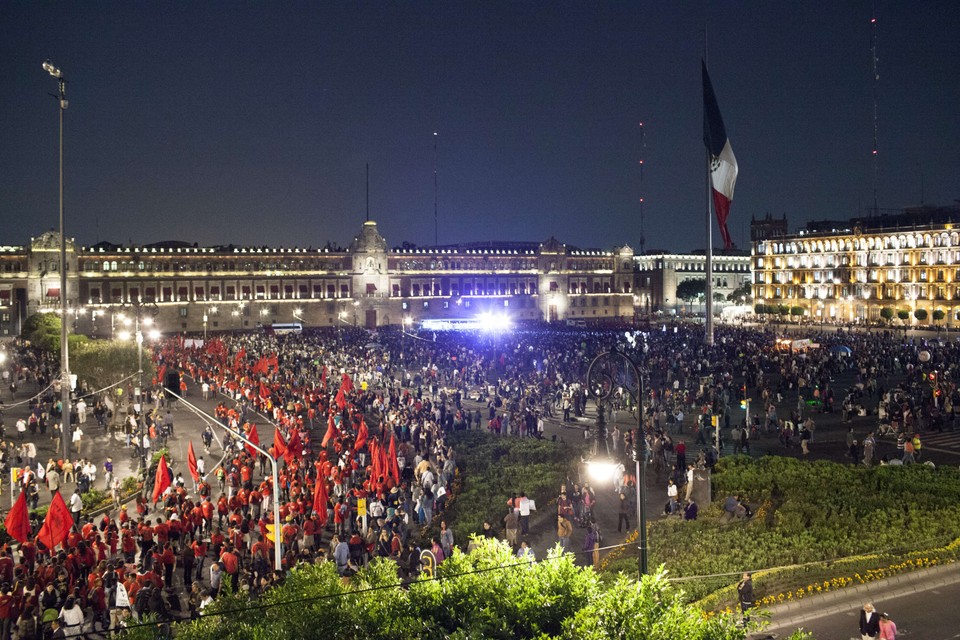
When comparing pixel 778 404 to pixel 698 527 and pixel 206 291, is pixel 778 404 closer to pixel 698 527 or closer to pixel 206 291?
pixel 698 527

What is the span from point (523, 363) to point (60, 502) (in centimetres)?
3298

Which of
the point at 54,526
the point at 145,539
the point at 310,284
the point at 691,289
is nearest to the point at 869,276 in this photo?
the point at 691,289

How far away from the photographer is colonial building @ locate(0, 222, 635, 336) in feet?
277

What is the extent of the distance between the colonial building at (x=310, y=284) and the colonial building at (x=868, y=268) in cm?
2231

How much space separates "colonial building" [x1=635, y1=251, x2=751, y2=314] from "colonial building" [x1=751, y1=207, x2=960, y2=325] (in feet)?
69.5

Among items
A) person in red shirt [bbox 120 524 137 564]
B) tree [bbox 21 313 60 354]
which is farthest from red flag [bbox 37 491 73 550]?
tree [bbox 21 313 60 354]

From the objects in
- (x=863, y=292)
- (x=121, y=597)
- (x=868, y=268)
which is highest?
(x=868, y=268)

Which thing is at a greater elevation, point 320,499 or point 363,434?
point 363,434

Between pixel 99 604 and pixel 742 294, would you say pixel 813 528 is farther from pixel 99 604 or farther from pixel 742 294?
pixel 742 294

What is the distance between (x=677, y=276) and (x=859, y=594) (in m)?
120

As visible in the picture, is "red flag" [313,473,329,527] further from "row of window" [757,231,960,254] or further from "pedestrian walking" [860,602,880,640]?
"row of window" [757,231,960,254]

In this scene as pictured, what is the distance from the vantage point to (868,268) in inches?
3605

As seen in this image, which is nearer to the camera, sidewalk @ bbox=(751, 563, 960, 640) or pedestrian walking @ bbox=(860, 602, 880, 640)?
pedestrian walking @ bbox=(860, 602, 880, 640)

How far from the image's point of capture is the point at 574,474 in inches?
836
